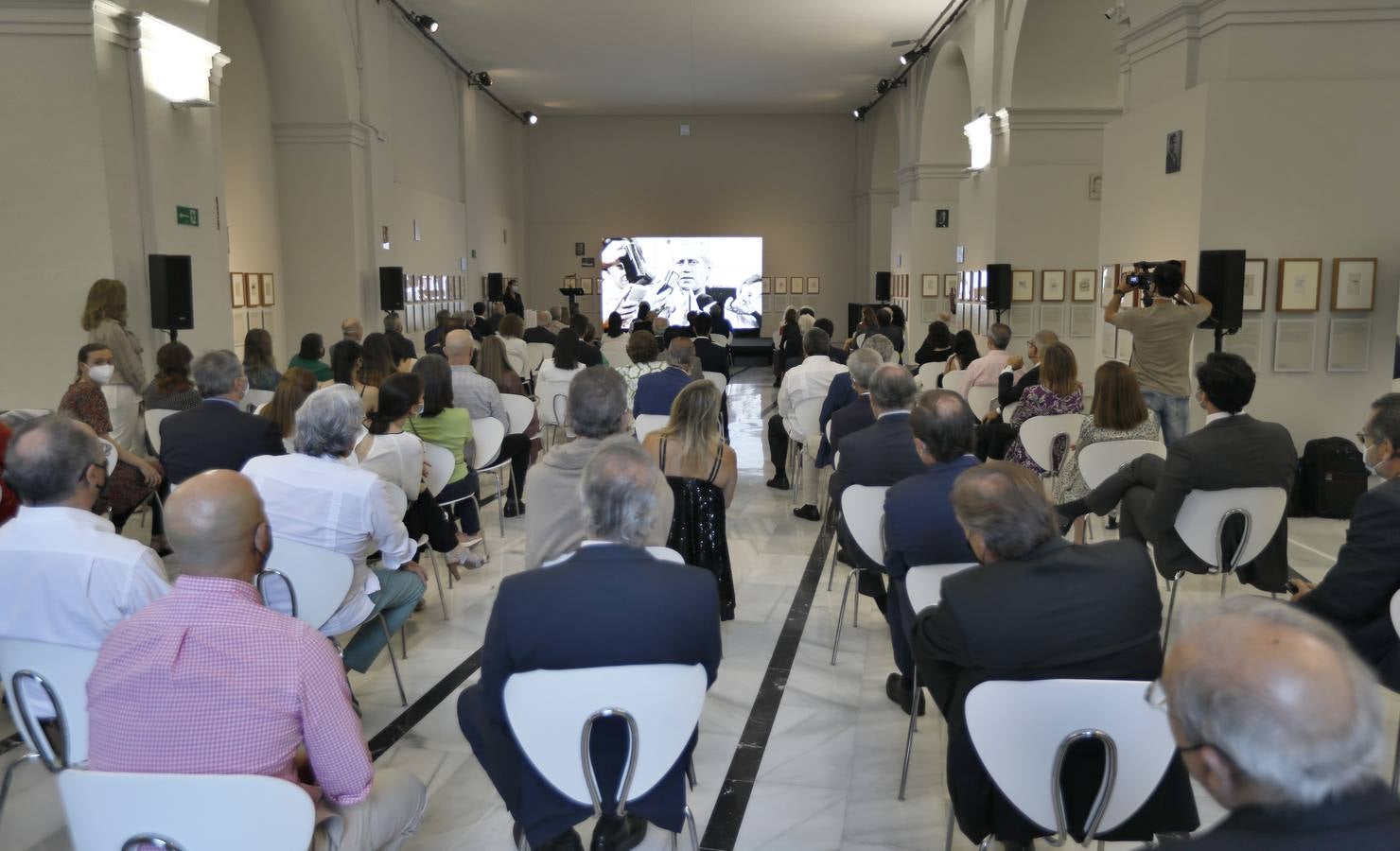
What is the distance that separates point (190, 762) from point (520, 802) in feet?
2.95

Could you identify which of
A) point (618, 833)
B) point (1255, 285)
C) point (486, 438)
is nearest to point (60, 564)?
point (618, 833)

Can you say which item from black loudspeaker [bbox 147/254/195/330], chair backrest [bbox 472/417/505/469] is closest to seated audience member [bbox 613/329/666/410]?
chair backrest [bbox 472/417/505/469]

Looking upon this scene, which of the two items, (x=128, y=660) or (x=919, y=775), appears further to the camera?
(x=919, y=775)

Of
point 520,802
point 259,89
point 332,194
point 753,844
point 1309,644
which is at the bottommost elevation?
point 753,844

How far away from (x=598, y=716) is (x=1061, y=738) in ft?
3.38

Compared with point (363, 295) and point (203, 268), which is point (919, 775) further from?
point (363, 295)

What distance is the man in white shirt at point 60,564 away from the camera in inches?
109

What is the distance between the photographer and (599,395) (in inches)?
163

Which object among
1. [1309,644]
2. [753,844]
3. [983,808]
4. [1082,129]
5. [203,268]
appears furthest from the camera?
[1082,129]

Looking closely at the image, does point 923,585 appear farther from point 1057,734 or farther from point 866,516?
point 866,516

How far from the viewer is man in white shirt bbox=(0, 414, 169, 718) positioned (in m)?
2.77

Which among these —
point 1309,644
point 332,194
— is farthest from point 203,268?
point 1309,644

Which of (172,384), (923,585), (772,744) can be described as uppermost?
(172,384)

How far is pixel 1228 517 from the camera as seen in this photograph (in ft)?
14.2
